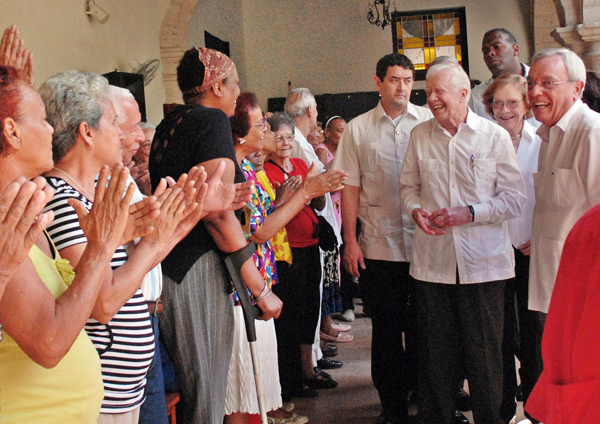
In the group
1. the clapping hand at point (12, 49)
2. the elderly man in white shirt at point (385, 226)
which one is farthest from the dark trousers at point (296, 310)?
the clapping hand at point (12, 49)

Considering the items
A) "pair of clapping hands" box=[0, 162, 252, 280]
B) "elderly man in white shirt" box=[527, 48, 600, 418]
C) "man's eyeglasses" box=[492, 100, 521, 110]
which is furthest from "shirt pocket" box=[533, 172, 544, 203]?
"pair of clapping hands" box=[0, 162, 252, 280]

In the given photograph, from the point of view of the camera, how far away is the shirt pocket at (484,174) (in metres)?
2.86

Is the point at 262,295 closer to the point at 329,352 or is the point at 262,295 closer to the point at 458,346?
the point at 458,346

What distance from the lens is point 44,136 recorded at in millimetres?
1457

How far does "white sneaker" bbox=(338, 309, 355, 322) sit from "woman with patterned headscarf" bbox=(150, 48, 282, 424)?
Result: 3.54 m

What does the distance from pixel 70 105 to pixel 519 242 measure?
2.26m

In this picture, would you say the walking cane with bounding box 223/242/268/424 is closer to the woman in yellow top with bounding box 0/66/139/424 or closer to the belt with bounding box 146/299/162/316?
the belt with bounding box 146/299/162/316

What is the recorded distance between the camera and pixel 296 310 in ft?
12.3

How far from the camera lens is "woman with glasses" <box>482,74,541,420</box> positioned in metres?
3.15

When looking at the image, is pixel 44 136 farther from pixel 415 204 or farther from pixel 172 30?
pixel 172 30

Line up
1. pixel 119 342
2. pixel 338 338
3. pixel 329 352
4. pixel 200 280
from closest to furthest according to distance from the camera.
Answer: pixel 119 342 < pixel 200 280 < pixel 329 352 < pixel 338 338

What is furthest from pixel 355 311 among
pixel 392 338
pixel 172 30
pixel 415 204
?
pixel 172 30

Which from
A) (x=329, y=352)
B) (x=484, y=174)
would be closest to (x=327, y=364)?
(x=329, y=352)

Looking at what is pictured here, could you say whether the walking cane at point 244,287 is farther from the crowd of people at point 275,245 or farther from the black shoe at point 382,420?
the black shoe at point 382,420
